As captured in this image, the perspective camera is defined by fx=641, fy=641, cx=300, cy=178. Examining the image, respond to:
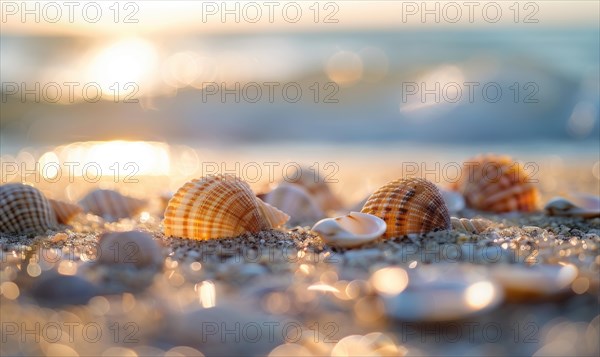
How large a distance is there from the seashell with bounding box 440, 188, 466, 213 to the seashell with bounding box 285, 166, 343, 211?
908 millimetres

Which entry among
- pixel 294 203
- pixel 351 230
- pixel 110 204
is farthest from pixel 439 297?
pixel 110 204

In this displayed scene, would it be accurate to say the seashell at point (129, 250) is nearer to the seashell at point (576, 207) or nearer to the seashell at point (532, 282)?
the seashell at point (532, 282)

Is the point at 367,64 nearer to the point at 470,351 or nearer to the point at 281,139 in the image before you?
the point at 281,139

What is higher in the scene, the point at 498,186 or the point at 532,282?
the point at 498,186

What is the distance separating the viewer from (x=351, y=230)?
3.22m

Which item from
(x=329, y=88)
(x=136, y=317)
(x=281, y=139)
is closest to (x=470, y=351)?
(x=136, y=317)

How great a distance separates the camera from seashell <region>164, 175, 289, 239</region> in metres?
3.46

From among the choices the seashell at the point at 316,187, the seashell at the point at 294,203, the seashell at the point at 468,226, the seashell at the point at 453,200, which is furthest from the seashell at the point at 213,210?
the seashell at the point at 453,200

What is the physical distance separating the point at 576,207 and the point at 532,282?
7.44ft

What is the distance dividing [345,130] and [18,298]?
37.0ft

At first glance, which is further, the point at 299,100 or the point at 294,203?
the point at 299,100

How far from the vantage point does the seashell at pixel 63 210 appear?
4.28 meters

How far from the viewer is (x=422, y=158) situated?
978 cm

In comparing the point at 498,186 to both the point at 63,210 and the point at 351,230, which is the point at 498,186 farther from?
the point at 63,210
